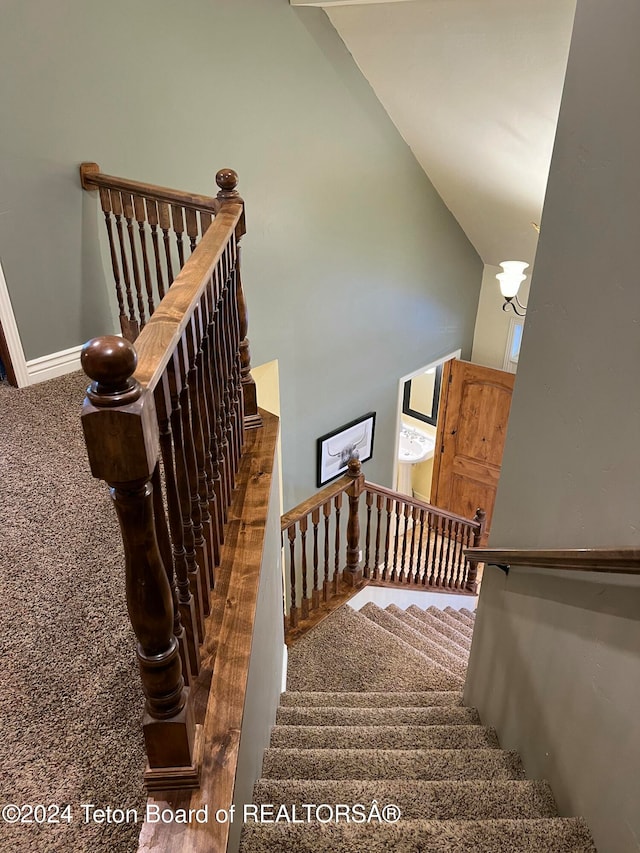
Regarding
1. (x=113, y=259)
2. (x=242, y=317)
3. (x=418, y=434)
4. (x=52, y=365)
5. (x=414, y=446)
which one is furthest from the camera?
(x=418, y=434)

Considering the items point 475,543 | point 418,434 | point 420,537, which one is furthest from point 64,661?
point 418,434

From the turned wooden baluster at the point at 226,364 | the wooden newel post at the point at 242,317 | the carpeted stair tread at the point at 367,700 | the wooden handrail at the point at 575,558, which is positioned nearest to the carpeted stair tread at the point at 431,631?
the carpeted stair tread at the point at 367,700

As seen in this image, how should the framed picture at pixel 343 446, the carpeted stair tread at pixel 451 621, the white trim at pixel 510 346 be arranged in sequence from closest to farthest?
the carpeted stair tread at pixel 451 621 < the framed picture at pixel 343 446 < the white trim at pixel 510 346

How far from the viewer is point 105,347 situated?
33.3 inches

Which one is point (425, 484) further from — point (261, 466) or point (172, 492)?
point (172, 492)

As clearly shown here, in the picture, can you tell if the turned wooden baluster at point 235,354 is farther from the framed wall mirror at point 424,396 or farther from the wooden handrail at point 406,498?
the framed wall mirror at point 424,396

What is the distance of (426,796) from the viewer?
173 centimetres

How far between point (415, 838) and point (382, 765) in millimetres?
478

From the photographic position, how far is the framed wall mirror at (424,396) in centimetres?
770

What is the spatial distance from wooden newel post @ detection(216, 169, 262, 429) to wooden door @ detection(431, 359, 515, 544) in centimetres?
439

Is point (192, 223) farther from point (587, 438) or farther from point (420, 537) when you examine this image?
point (420, 537)

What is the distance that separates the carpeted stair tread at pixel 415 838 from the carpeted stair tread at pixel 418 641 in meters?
1.91

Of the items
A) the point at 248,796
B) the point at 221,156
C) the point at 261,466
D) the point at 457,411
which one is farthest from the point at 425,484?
the point at 248,796

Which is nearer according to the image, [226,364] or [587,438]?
[587,438]
